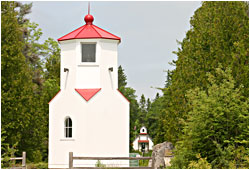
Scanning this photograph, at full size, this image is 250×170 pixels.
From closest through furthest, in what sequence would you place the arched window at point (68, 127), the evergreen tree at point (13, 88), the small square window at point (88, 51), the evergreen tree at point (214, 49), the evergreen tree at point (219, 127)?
the evergreen tree at point (219, 127), the evergreen tree at point (214, 49), the arched window at point (68, 127), the small square window at point (88, 51), the evergreen tree at point (13, 88)

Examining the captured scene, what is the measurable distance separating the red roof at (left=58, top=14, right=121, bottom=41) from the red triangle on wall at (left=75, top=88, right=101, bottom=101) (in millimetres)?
3009

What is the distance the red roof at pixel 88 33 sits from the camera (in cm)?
2504

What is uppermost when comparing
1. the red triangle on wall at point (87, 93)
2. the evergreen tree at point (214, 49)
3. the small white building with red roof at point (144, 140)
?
the evergreen tree at point (214, 49)

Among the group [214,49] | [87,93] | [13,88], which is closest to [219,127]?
[214,49]

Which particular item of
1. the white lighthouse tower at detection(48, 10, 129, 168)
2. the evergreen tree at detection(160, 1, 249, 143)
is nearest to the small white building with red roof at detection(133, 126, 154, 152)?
the evergreen tree at detection(160, 1, 249, 143)

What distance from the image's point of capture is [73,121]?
2448 cm

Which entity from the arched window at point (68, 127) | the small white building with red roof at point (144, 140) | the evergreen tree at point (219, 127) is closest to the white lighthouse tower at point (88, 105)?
the arched window at point (68, 127)

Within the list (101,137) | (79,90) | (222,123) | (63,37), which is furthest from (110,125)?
(222,123)

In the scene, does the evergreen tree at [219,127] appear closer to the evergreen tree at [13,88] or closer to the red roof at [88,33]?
the red roof at [88,33]

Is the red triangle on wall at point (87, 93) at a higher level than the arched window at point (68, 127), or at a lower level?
higher

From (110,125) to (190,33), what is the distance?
→ 8.52 meters

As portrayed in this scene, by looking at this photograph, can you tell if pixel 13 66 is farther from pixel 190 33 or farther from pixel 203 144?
pixel 203 144

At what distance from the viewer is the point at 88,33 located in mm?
25219

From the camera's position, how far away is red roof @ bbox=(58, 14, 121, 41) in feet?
82.1
